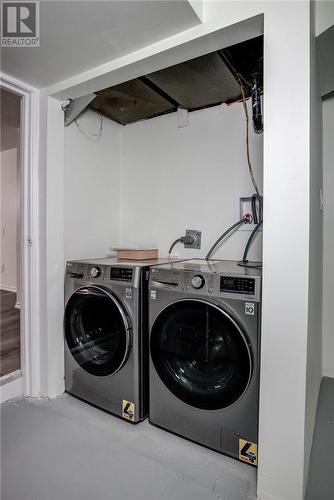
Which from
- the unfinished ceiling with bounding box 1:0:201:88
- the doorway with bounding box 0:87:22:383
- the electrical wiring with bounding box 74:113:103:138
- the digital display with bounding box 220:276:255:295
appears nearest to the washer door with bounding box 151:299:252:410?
the digital display with bounding box 220:276:255:295

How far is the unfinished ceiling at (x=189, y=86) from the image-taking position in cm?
168

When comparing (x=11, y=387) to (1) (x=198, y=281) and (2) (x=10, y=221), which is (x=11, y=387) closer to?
(1) (x=198, y=281)

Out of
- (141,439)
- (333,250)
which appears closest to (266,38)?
(333,250)

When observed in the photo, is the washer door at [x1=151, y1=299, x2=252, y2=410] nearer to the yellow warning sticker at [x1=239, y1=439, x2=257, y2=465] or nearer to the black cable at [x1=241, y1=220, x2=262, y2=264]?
the yellow warning sticker at [x1=239, y1=439, x2=257, y2=465]

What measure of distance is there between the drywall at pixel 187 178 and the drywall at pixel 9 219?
9.50 ft

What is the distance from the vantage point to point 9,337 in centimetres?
298

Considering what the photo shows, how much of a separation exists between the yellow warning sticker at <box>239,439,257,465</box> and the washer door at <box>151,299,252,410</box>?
7.7 inches

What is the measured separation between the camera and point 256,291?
1344mm

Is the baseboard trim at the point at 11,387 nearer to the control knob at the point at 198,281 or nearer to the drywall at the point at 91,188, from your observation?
the drywall at the point at 91,188

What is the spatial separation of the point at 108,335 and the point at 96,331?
136mm

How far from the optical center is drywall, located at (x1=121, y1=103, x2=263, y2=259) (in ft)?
6.95

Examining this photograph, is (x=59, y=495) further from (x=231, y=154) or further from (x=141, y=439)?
(x=231, y=154)

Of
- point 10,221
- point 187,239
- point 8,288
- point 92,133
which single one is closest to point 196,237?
point 187,239

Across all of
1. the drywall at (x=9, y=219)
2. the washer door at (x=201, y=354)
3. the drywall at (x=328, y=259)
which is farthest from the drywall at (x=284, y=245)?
the drywall at (x=9, y=219)
